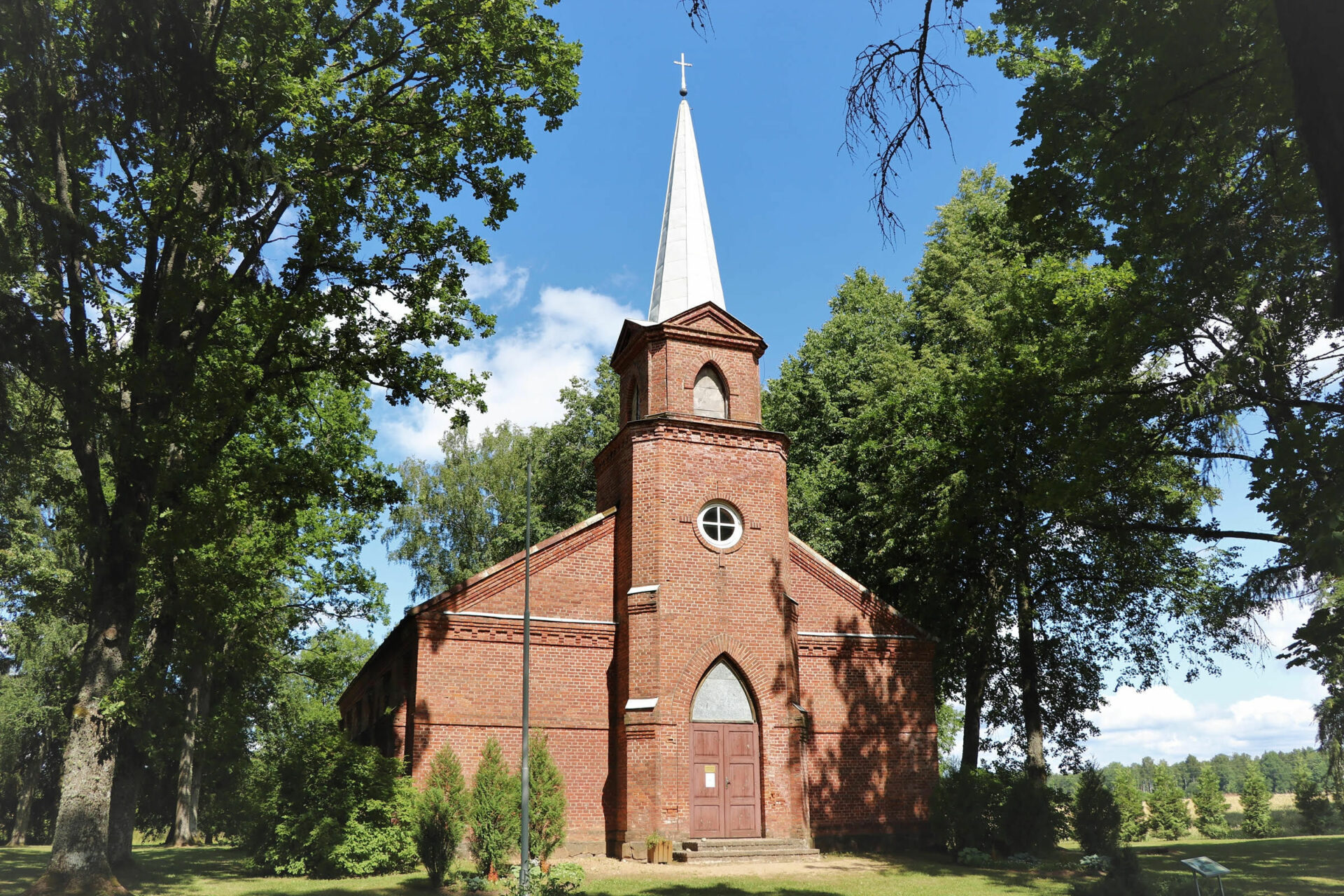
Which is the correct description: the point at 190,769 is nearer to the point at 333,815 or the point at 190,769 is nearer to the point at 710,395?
the point at 333,815

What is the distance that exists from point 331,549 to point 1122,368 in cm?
2177

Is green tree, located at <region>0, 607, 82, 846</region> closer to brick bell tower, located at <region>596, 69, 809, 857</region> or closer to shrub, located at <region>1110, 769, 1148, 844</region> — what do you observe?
brick bell tower, located at <region>596, 69, 809, 857</region>

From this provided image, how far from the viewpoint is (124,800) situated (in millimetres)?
18125

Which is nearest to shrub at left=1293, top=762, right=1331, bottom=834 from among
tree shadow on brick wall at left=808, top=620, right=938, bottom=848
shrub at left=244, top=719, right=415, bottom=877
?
tree shadow on brick wall at left=808, top=620, right=938, bottom=848

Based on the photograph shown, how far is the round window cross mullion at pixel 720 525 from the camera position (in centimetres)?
1992

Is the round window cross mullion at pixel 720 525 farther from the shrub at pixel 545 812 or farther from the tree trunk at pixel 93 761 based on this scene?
the tree trunk at pixel 93 761

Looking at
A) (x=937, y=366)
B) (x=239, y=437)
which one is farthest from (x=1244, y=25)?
(x=239, y=437)

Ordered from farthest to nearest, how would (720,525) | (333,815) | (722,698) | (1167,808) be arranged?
1. (1167,808)
2. (720,525)
3. (722,698)
4. (333,815)

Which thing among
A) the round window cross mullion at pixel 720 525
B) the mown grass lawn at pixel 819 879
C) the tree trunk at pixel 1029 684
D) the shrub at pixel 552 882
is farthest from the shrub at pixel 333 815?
the tree trunk at pixel 1029 684

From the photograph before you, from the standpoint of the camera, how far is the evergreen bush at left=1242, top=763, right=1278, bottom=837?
3322cm

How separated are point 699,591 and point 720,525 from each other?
1.61 meters

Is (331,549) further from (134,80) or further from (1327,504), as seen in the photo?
(1327,504)

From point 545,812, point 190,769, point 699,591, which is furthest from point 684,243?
point 190,769

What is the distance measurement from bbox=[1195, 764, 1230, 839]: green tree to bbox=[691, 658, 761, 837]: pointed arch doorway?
24578 millimetres
